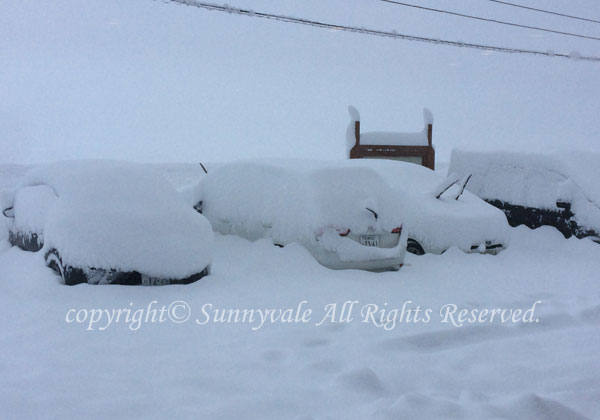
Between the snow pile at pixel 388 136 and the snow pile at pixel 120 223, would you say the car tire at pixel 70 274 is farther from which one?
the snow pile at pixel 388 136

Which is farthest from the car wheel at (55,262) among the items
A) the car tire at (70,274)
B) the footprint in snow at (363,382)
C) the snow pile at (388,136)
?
→ the snow pile at (388,136)

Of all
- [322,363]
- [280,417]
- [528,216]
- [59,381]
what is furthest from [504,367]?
[528,216]

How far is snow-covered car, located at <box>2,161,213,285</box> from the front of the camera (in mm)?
4867

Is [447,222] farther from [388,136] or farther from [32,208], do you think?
[388,136]

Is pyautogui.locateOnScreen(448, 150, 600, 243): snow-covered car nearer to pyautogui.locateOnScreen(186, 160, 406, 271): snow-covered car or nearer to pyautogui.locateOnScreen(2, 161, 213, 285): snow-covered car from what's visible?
pyautogui.locateOnScreen(186, 160, 406, 271): snow-covered car

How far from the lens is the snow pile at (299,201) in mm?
6223

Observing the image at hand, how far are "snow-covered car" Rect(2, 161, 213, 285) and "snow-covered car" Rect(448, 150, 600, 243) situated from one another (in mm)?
6858

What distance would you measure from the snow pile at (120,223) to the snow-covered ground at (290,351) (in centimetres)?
31

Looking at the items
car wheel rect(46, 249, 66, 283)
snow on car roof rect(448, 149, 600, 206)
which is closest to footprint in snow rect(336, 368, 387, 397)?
car wheel rect(46, 249, 66, 283)

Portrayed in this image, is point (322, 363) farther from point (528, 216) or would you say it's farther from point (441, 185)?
point (528, 216)

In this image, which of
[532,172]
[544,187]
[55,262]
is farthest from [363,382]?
[532,172]

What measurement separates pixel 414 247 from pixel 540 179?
3.43m

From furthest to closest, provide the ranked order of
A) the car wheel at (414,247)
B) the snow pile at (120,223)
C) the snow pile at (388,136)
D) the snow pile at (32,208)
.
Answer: the snow pile at (388,136) → the car wheel at (414,247) → the snow pile at (32,208) → the snow pile at (120,223)

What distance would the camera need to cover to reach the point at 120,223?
16.4 feet
